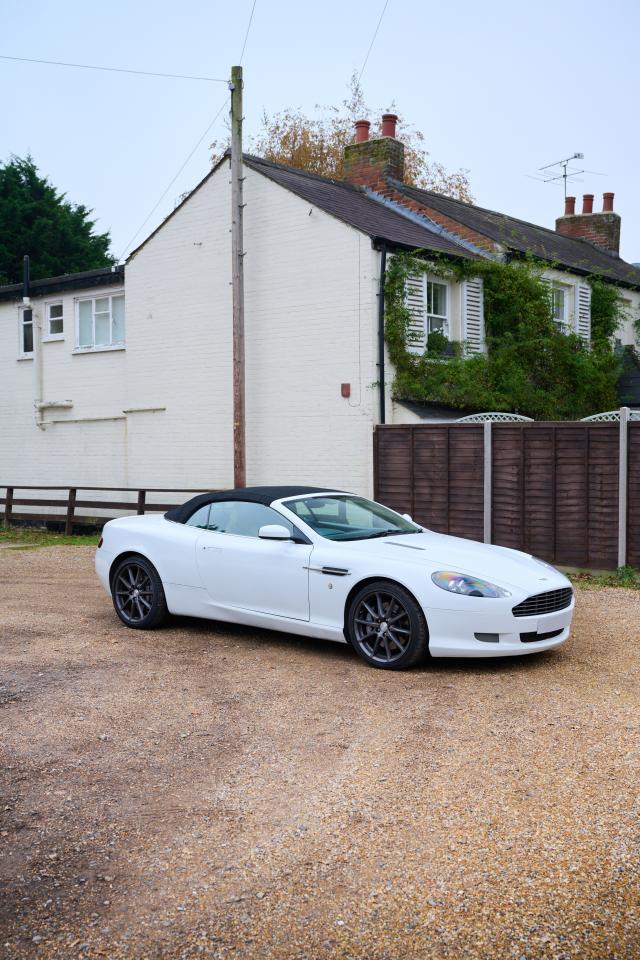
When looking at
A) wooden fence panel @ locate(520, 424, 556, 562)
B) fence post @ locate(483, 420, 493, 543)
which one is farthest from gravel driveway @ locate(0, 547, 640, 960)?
fence post @ locate(483, 420, 493, 543)

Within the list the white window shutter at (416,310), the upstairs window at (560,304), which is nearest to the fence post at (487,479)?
the white window shutter at (416,310)

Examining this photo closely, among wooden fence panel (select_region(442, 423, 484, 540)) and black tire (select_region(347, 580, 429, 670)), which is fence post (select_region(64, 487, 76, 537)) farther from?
black tire (select_region(347, 580, 429, 670))

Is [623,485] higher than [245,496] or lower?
lower

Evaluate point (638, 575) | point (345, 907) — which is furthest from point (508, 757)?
point (638, 575)

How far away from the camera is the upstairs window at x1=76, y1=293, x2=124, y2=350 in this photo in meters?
21.0

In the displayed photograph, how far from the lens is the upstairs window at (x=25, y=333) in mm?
22812

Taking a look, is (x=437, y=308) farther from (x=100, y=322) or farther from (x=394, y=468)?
(x=100, y=322)

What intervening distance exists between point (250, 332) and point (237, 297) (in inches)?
52.9

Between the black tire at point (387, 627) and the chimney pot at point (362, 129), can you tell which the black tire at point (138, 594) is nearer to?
the black tire at point (387, 627)

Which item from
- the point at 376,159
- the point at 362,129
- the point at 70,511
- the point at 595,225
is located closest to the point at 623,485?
the point at 70,511

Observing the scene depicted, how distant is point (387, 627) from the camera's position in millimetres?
7270

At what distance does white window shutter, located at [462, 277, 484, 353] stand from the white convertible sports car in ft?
33.8

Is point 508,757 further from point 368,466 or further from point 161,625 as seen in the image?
point 368,466

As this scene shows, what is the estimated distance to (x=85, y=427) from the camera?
70.3ft
